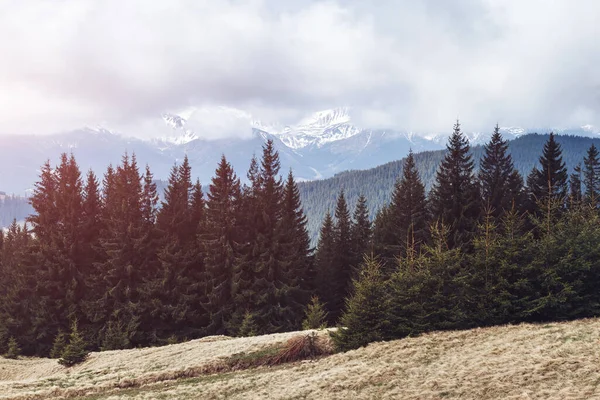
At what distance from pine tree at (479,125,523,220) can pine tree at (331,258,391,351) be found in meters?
25.8

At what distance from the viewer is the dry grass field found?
550 inches

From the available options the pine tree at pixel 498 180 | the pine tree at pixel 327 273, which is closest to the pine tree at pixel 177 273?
the pine tree at pixel 327 273

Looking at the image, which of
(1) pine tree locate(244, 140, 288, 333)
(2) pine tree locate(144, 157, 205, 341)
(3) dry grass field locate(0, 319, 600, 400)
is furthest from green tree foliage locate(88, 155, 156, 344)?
(3) dry grass field locate(0, 319, 600, 400)

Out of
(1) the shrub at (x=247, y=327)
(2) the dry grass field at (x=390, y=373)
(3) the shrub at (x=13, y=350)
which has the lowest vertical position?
(3) the shrub at (x=13, y=350)

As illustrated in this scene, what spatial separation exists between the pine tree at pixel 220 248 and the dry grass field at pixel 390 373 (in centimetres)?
1716

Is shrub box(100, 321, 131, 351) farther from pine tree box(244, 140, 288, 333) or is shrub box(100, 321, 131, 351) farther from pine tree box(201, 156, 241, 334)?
pine tree box(244, 140, 288, 333)

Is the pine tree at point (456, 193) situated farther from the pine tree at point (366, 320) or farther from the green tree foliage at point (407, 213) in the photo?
the pine tree at point (366, 320)

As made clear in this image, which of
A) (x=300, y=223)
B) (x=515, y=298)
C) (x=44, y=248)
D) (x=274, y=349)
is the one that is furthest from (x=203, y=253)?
(x=515, y=298)

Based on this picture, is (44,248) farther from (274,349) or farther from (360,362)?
(360,362)

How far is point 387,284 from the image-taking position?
26469 millimetres

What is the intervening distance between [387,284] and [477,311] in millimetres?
5403

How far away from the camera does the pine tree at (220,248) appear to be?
4384cm

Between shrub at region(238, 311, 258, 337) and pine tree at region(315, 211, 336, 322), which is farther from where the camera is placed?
pine tree at region(315, 211, 336, 322)

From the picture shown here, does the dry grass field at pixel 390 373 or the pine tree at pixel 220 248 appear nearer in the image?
the dry grass field at pixel 390 373
